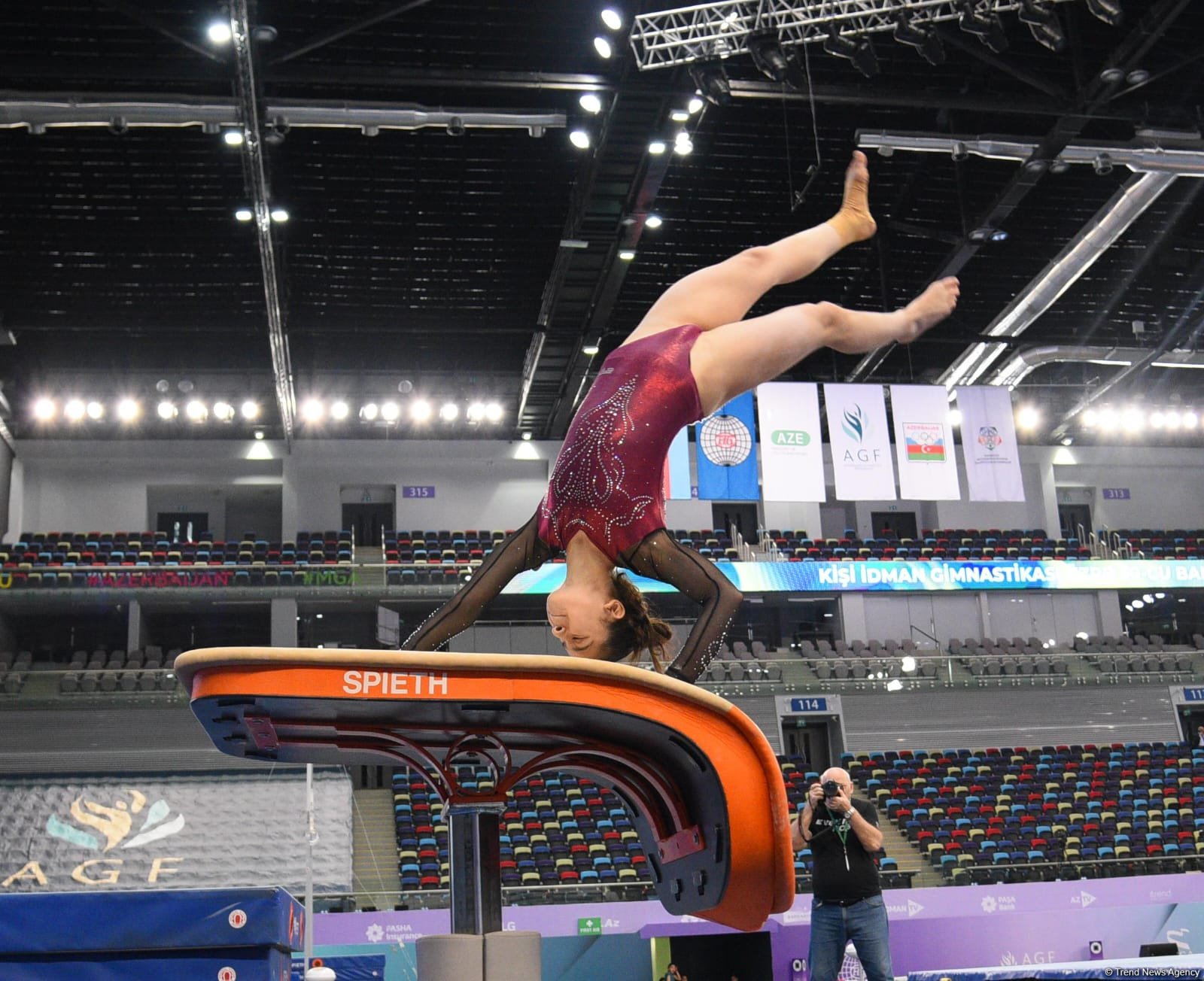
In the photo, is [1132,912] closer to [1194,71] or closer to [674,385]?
[674,385]

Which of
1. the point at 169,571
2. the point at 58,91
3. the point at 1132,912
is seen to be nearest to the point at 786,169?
the point at 58,91

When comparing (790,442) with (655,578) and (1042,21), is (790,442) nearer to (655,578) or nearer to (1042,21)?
(1042,21)

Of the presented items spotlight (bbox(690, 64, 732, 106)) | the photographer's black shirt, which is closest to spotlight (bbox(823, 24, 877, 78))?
spotlight (bbox(690, 64, 732, 106))

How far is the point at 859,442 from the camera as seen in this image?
16938 mm

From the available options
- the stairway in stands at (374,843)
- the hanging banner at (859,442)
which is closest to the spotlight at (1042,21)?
the hanging banner at (859,442)

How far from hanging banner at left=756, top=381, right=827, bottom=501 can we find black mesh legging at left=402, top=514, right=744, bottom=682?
1333 cm

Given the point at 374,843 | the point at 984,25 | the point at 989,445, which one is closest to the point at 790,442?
the point at 989,445

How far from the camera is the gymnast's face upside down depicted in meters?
3.03

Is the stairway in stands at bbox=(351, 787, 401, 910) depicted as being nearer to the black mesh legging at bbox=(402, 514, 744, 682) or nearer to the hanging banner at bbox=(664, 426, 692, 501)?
the hanging banner at bbox=(664, 426, 692, 501)

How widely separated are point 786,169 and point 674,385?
537 inches

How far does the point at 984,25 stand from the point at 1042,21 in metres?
0.52

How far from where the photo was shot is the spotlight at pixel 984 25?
10.7 metres

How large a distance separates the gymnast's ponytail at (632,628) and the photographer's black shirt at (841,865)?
6.63ft

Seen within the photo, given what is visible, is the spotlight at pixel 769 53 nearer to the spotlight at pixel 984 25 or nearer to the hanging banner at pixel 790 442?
the spotlight at pixel 984 25
